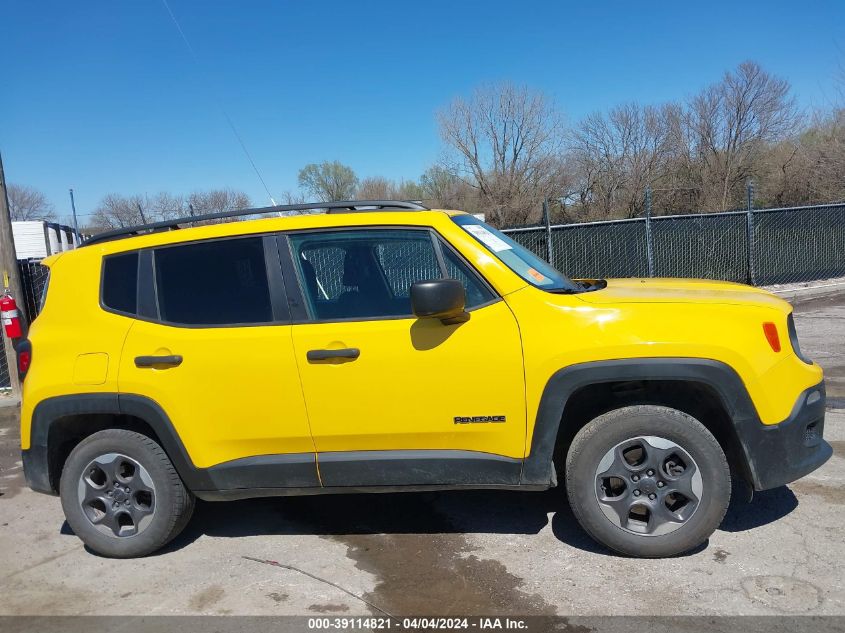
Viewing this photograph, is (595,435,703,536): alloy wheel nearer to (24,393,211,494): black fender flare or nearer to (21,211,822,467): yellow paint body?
(21,211,822,467): yellow paint body

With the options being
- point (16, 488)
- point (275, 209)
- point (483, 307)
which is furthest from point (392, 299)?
point (16, 488)

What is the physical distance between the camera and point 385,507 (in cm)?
439

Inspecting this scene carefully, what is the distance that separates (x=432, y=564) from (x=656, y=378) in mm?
1540

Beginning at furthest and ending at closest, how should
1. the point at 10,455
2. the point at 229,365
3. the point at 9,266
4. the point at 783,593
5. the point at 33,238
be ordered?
the point at 33,238, the point at 9,266, the point at 10,455, the point at 229,365, the point at 783,593

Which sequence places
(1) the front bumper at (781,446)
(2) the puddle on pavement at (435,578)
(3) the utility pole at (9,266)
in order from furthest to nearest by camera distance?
(3) the utility pole at (9,266), (1) the front bumper at (781,446), (2) the puddle on pavement at (435,578)

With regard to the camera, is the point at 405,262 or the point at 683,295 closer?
the point at 683,295

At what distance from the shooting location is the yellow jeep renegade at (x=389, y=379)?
3279 mm

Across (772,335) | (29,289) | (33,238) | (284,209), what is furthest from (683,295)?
(33,238)

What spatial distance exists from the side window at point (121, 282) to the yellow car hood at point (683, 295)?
99.4 inches

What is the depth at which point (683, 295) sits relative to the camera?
11.4ft

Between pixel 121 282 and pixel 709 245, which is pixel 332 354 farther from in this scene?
pixel 709 245

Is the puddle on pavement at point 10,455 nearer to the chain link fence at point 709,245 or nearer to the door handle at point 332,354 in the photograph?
the door handle at point 332,354

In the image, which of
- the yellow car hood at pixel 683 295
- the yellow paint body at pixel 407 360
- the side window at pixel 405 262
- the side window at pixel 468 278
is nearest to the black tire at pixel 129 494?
the yellow paint body at pixel 407 360

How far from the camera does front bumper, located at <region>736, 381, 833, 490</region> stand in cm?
325
